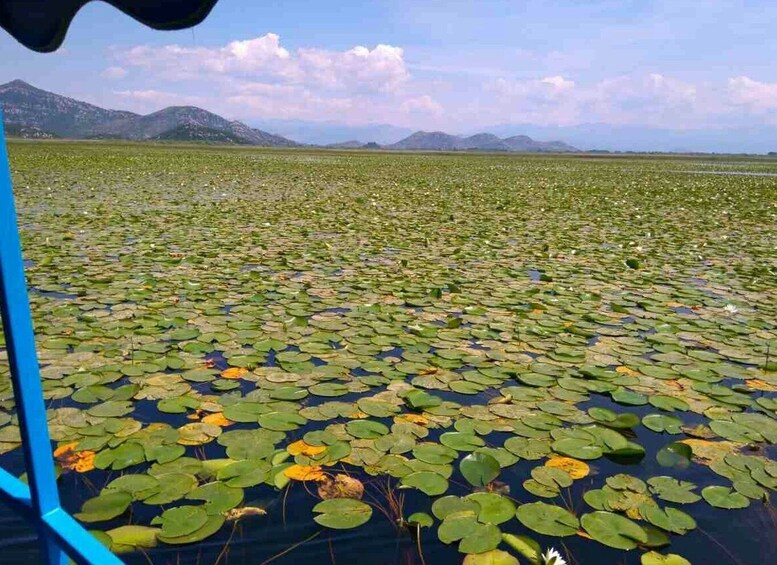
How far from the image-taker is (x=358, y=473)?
Result: 1.89 metres

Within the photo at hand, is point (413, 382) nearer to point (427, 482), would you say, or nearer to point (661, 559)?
point (427, 482)

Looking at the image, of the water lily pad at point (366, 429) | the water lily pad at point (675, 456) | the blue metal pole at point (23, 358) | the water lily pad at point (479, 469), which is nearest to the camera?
the blue metal pole at point (23, 358)

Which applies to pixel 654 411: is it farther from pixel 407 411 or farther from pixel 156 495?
pixel 156 495

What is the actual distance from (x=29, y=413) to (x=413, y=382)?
1.92 metres

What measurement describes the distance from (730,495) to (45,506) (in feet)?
6.12

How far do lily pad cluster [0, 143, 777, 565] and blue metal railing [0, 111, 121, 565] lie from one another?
0.79 metres

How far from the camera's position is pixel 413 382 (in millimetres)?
2582

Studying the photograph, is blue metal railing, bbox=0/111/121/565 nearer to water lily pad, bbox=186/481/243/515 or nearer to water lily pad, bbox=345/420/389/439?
water lily pad, bbox=186/481/243/515

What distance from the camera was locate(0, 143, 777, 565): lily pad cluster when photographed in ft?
5.67

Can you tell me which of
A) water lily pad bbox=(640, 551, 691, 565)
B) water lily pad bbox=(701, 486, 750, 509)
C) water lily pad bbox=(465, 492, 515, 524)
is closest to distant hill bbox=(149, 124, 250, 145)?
water lily pad bbox=(465, 492, 515, 524)

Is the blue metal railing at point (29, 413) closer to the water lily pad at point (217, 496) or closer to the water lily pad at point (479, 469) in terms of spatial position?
the water lily pad at point (217, 496)

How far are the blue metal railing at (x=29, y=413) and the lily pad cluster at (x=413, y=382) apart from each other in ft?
2.58

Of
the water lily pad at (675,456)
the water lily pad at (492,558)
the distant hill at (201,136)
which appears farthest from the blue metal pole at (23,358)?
the distant hill at (201,136)

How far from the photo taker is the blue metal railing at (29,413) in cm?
71
